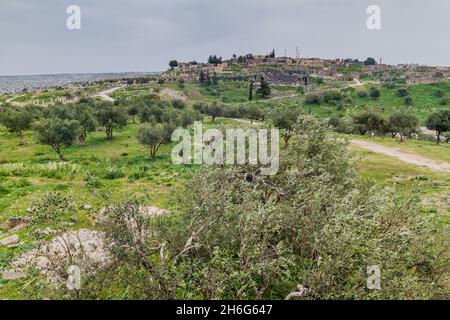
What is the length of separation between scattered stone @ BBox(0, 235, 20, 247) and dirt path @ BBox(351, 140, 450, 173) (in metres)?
45.0

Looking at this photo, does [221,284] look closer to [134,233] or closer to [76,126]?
[134,233]

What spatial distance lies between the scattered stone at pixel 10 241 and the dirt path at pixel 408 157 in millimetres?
44983

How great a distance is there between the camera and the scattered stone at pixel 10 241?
19.6 m

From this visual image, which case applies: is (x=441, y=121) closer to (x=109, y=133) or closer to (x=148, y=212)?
(x=109, y=133)

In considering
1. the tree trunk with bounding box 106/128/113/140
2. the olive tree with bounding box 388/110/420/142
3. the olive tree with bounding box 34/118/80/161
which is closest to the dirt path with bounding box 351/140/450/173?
the olive tree with bounding box 388/110/420/142

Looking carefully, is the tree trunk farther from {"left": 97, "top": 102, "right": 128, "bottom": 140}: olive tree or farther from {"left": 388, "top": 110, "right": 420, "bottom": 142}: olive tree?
{"left": 388, "top": 110, "right": 420, "bottom": 142}: olive tree

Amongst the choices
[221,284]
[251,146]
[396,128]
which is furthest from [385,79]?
[221,284]

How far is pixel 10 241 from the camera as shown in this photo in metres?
19.8

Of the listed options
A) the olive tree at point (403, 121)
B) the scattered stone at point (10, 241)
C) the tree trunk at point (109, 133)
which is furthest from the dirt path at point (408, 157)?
the tree trunk at point (109, 133)

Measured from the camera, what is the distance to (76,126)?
52.5 m

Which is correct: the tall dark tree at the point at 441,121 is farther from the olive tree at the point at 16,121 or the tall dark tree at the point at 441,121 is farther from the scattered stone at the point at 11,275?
the olive tree at the point at 16,121

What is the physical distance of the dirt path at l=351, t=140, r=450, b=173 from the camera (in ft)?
→ 137

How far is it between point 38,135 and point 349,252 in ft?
165
